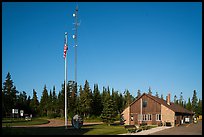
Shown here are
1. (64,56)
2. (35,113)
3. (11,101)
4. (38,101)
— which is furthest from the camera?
(38,101)

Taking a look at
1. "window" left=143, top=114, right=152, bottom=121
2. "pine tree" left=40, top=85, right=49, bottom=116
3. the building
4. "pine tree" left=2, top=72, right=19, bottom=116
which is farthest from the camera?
"pine tree" left=40, top=85, right=49, bottom=116

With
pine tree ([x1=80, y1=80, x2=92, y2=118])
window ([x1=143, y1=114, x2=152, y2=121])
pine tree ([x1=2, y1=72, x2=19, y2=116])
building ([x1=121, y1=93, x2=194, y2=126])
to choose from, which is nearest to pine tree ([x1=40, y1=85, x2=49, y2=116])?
pine tree ([x1=2, y1=72, x2=19, y2=116])

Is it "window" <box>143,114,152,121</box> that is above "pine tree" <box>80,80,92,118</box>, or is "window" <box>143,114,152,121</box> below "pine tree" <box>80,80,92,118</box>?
below

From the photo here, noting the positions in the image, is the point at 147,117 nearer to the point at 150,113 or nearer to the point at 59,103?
the point at 150,113

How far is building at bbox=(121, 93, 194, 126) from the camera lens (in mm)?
55172

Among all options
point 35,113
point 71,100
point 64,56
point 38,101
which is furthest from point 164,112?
point 38,101

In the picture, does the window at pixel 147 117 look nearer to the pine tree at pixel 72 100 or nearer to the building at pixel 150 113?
the building at pixel 150 113

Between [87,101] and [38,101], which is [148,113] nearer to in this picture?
[87,101]

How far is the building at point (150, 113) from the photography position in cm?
5517

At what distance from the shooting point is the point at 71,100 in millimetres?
87375

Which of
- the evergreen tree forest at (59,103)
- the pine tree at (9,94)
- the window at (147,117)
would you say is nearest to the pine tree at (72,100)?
the evergreen tree forest at (59,103)

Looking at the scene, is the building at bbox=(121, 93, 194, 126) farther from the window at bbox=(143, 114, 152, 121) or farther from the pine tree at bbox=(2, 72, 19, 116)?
the pine tree at bbox=(2, 72, 19, 116)

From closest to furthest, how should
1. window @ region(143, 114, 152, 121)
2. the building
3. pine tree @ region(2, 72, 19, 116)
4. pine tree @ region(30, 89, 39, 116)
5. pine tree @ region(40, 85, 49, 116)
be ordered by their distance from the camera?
1. the building
2. window @ region(143, 114, 152, 121)
3. pine tree @ region(2, 72, 19, 116)
4. pine tree @ region(30, 89, 39, 116)
5. pine tree @ region(40, 85, 49, 116)

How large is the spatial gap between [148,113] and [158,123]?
9.81 ft
